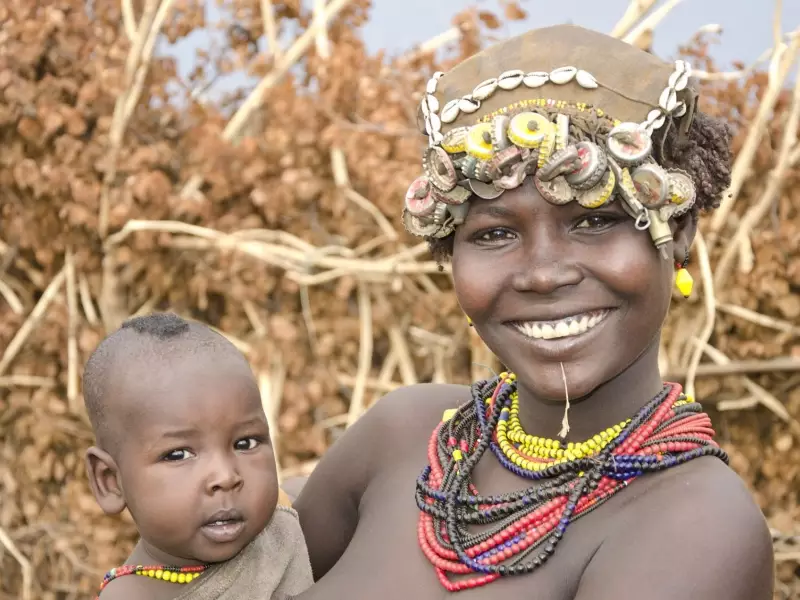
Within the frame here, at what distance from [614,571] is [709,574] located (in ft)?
0.51

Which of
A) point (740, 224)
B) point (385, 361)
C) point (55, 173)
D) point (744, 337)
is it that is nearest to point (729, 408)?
point (744, 337)

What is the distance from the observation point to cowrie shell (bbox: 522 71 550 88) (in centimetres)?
195

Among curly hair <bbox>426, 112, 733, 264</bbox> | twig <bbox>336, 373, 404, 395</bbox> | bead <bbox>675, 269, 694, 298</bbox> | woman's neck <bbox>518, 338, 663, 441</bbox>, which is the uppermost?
curly hair <bbox>426, 112, 733, 264</bbox>

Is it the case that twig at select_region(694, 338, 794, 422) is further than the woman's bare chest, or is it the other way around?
twig at select_region(694, 338, 794, 422)

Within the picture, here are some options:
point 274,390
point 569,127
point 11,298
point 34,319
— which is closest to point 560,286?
point 569,127

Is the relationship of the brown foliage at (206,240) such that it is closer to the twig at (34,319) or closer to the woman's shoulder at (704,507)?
the twig at (34,319)

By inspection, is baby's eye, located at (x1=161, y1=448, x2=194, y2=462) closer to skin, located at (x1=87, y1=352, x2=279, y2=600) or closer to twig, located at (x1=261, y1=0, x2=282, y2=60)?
skin, located at (x1=87, y1=352, x2=279, y2=600)

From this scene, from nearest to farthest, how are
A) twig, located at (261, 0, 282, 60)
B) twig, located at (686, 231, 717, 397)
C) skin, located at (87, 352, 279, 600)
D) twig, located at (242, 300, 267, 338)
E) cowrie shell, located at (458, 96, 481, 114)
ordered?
cowrie shell, located at (458, 96, 481, 114)
skin, located at (87, 352, 279, 600)
twig, located at (686, 231, 717, 397)
twig, located at (242, 300, 267, 338)
twig, located at (261, 0, 282, 60)

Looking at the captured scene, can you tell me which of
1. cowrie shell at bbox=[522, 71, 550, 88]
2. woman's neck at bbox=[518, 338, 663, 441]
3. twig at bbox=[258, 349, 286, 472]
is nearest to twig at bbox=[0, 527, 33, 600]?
twig at bbox=[258, 349, 286, 472]

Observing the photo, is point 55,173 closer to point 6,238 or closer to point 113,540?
point 6,238

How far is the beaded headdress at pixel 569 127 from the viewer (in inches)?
74.7

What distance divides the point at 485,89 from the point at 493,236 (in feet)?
0.87

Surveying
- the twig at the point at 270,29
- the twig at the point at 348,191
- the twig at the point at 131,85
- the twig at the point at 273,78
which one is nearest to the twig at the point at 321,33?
the twig at the point at 273,78

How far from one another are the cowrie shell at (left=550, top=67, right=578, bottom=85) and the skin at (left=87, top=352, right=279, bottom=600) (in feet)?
2.98
